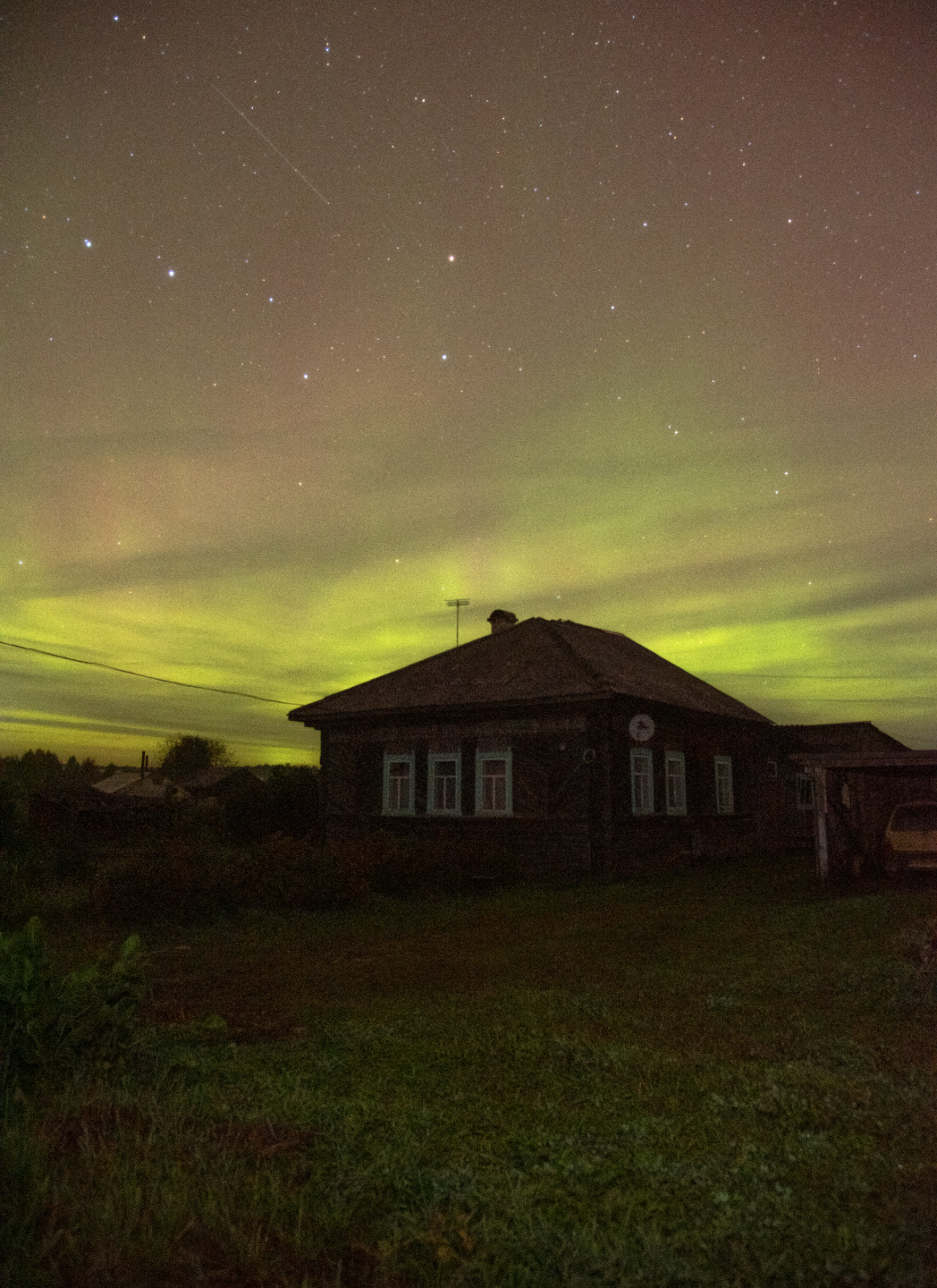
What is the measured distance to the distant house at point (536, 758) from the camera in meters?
19.1

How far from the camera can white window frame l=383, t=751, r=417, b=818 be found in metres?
21.3

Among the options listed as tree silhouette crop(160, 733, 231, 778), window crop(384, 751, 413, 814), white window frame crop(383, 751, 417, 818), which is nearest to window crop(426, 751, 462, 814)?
white window frame crop(383, 751, 417, 818)

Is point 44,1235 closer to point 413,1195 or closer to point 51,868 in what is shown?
point 413,1195

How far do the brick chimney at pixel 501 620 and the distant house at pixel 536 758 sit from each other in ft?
3.49

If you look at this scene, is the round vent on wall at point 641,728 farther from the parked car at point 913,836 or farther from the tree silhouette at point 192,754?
the tree silhouette at point 192,754

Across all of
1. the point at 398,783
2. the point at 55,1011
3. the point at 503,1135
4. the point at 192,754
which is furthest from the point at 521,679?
the point at 192,754

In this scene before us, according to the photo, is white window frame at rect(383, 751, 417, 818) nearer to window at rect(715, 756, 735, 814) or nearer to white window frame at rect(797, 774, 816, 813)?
window at rect(715, 756, 735, 814)

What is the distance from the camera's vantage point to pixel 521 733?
20125 millimetres

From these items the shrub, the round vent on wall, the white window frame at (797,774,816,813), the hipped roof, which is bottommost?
the shrub

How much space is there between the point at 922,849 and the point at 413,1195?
1445 cm

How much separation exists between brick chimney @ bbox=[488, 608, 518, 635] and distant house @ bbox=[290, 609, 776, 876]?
3.49 ft

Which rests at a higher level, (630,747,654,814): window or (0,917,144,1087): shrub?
(630,747,654,814): window

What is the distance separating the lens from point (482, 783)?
67.3 feet

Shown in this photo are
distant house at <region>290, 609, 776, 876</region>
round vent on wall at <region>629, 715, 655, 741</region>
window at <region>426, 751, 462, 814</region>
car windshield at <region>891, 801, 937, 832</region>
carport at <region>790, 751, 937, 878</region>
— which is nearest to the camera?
car windshield at <region>891, 801, 937, 832</region>
